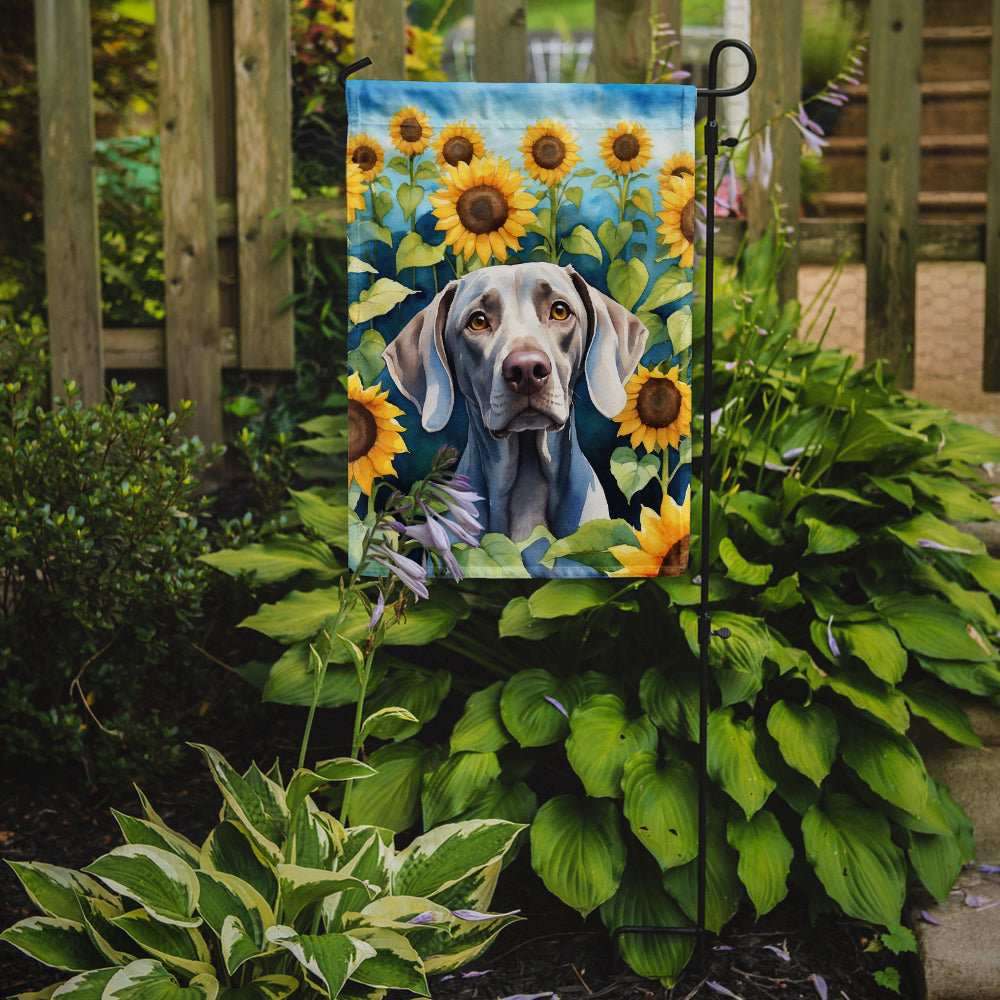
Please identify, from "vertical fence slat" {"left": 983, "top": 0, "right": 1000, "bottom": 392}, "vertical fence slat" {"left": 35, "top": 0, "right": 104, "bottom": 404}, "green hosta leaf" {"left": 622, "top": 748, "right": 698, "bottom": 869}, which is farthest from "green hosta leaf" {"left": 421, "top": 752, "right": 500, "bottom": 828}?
"vertical fence slat" {"left": 983, "top": 0, "right": 1000, "bottom": 392}

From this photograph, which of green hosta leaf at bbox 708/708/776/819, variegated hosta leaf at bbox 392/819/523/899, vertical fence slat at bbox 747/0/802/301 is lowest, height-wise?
variegated hosta leaf at bbox 392/819/523/899

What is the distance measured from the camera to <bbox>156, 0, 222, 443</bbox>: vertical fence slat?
3186mm

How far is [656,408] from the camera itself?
1907 millimetres

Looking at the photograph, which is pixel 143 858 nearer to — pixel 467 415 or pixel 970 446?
pixel 467 415

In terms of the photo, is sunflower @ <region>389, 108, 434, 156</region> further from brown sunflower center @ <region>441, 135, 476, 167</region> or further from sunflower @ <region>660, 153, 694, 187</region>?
sunflower @ <region>660, 153, 694, 187</region>

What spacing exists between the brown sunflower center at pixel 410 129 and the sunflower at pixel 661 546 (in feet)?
2.61

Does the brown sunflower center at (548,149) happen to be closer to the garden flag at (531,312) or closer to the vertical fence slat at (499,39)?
the garden flag at (531,312)

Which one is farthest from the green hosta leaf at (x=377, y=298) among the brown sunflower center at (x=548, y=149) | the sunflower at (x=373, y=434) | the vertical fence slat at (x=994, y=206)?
the vertical fence slat at (x=994, y=206)

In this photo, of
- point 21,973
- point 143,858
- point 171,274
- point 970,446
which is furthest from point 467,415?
point 171,274

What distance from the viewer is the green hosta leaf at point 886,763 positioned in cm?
192

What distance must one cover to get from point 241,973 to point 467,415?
101cm

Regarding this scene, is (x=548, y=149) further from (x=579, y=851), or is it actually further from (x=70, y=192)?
(x=70, y=192)

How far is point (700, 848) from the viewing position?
72.2 inches

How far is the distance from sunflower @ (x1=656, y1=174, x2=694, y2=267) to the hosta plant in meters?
1.08
